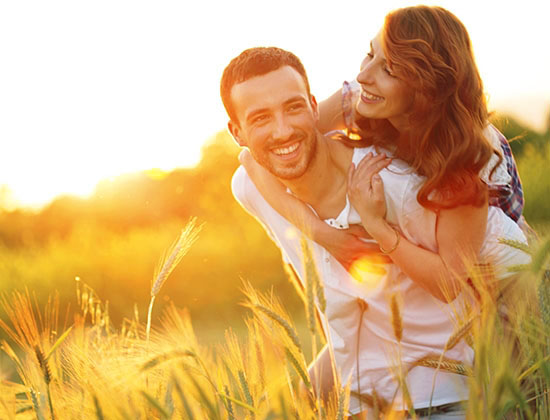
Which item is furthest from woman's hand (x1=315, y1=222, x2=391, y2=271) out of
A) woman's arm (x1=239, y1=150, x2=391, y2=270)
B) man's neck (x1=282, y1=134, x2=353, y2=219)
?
man's neck (x1=282, y1=134, x2=353, y2=219)

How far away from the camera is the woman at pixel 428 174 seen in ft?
6.52

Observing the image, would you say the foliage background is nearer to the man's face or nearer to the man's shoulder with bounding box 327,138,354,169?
the man's shoulder with bounding box 327,138,354,169

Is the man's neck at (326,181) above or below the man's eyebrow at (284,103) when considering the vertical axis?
below

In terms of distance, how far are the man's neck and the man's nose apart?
0.15 metres

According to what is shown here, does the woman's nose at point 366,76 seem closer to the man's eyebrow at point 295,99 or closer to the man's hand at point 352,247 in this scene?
the man's eyebrow at point 295,99

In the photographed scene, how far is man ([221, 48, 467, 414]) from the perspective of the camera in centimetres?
225

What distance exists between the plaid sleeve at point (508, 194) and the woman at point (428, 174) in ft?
0.18

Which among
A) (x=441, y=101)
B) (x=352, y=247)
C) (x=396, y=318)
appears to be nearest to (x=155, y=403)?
(x=396, y=318)

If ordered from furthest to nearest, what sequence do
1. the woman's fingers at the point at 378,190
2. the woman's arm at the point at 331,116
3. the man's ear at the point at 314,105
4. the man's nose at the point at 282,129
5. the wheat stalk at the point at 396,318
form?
the woman's arm at the point at 331,116
the man's ear at the point at 314,105
the man's nose at the point at 282,129
the woman's fingers at the point at 378,190
the wheat stalk at the point at 396,318

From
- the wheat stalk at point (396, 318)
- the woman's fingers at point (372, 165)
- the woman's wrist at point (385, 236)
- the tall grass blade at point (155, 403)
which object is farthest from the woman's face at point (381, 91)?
the tall grass blade at point (155, 403)

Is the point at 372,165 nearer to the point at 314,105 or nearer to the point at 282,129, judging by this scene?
the point at 282,129

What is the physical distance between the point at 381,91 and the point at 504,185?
60 centimetres

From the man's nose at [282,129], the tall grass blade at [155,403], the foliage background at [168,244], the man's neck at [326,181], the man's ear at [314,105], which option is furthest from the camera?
the foliage background at [168,244]

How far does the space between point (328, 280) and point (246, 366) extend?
76 cm
